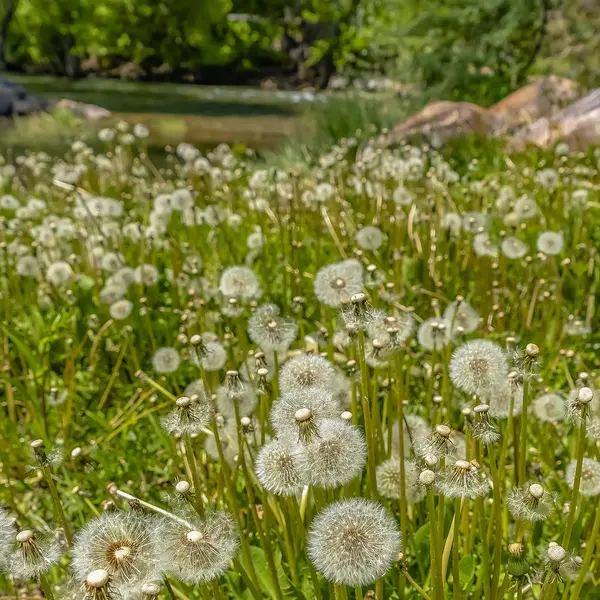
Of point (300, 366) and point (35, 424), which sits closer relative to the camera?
point (300, 366)

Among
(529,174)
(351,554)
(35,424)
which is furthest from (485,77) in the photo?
(351,554)

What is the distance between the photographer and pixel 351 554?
3.11ft

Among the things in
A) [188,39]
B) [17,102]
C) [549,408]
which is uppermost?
[188,39]

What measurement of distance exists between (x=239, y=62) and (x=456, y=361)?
176 feet

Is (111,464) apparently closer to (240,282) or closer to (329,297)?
(240,282)

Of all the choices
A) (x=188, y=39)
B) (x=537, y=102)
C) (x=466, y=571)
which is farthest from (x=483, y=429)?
(x=188, y=39)

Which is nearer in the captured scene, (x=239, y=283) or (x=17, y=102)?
(x=239, y=283)

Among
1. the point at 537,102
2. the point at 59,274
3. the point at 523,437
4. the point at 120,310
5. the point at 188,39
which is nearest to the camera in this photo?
the point at 523,437

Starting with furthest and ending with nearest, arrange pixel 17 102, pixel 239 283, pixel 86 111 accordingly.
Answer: pixel 17 102 < pixel 86 111 < pixel 239 283

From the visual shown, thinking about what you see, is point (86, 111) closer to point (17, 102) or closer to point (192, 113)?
point (17, 102)

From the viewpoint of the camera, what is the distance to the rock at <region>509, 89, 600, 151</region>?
6831 mm

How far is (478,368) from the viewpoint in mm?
1366

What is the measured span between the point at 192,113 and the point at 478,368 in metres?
23.7

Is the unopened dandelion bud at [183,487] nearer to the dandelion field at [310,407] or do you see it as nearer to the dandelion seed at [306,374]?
the dandelion field at [310,407]
